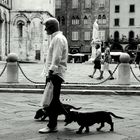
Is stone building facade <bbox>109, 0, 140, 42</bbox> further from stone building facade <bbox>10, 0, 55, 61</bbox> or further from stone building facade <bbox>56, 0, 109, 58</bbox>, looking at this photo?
stone building facade <bbox>10, 0, 55, 61</bbox>

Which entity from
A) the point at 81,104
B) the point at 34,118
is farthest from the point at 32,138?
the point at 81,104

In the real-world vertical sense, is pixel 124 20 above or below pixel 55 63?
above

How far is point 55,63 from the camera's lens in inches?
211

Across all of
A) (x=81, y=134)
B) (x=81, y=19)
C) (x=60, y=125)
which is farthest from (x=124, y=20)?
(x=81, y=134)

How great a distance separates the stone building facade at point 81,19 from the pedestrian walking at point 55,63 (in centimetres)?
5620

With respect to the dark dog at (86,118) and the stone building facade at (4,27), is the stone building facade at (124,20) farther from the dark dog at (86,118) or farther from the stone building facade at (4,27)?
the dark dog at (86,118)

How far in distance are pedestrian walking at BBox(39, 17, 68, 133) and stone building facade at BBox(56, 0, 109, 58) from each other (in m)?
56.2

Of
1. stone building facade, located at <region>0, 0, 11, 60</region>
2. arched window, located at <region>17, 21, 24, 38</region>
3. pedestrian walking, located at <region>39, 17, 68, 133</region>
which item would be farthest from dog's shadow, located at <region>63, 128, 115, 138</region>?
arched window, located at <region>17, 21, 24, 38</region>

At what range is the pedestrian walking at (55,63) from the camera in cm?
539

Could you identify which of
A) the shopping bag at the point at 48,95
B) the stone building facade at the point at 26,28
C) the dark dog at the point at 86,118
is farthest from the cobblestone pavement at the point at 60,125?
the stone building facade at the point at 26,28

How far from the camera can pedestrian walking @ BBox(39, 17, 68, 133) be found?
17.7ft

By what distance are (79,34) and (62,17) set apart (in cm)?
417

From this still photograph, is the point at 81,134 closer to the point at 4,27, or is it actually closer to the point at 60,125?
the point at 60,125

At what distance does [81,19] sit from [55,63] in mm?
58091
